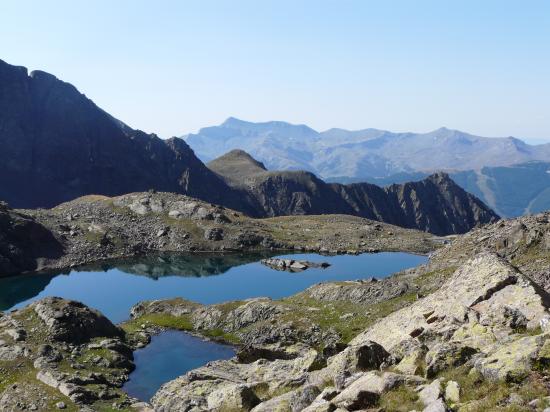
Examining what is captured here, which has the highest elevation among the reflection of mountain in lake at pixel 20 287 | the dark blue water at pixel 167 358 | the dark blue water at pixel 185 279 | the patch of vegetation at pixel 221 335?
the patch of vegetation at pixel 221 335

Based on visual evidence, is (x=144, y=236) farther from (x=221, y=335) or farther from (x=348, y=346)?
(x=348, y=346)

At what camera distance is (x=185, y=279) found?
14562cm

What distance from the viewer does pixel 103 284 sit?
13625 cm

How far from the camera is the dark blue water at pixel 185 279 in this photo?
122625 millimetres

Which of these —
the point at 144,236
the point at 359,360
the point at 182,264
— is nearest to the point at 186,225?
the point at 144,236

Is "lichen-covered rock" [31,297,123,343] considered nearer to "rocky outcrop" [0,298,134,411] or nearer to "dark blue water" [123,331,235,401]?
"rocky outcrop" [0,298,134,411]

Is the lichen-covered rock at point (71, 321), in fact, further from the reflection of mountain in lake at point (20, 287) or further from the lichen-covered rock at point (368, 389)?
the lichen-covered rock at point (368, 389)

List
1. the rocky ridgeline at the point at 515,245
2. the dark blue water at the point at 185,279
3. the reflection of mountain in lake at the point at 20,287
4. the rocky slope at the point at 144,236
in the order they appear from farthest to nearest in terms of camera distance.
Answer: the rocky slope at the point at 144,236
the reflection of mountain in lake at the point at 20,287
the dark blue water at the point at 185,279
the rocky ridgeline at the point at 515,245

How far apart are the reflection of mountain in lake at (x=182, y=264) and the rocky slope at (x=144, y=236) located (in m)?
5.68

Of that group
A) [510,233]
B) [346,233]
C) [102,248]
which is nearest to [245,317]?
[510,233]

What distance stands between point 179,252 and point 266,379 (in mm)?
145511

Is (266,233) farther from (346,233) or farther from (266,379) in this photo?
(266,379)

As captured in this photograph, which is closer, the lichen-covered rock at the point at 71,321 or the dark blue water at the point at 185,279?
the lichen-covered rock at the point at 71,321

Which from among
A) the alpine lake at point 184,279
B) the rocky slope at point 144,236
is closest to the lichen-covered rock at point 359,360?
the alpine lake at point 184,279
